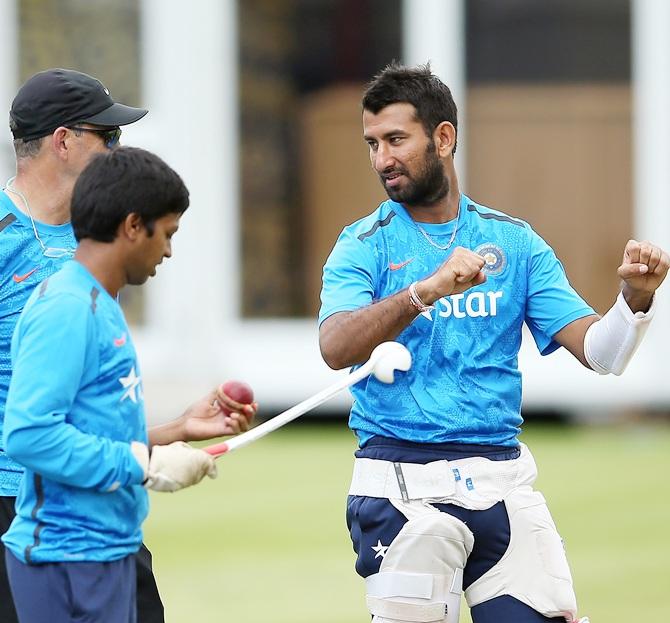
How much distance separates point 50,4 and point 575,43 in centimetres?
465

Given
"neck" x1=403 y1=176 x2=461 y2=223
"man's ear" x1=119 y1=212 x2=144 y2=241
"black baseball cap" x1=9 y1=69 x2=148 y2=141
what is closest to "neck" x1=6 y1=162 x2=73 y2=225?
"black baseball cap" x1=9 y1=69 x2=148 y2=141

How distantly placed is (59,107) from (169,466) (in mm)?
1342

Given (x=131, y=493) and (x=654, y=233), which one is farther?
(x=654, y=233)

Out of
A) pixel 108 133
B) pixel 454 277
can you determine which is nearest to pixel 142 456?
pixel 454 277

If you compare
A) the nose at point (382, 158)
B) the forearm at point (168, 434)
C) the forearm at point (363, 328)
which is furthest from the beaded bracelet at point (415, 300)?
the forearm at point (168, 434)

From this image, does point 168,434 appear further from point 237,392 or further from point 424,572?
point 424,572

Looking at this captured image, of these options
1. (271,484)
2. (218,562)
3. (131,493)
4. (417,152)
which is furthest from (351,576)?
(131,493)

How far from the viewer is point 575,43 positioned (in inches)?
532

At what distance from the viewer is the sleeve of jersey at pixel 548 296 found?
15.5 feet

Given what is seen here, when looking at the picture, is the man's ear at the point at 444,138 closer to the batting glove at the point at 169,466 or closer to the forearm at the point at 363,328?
the forearm at the point at 363,328

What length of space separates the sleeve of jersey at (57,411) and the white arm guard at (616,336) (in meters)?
A: 1.63

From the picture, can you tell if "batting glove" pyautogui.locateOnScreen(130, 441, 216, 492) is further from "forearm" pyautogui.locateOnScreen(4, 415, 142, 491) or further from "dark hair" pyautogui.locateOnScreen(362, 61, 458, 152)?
"dark hair" pyautogui.locateOnScreen(362, 61, 458, 152)

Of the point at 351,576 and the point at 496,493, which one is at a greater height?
the point at 496,493

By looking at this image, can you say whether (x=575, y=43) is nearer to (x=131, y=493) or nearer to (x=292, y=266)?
(x=292, y=266)
